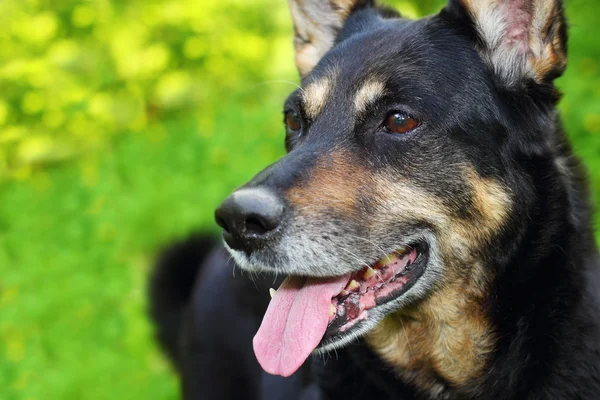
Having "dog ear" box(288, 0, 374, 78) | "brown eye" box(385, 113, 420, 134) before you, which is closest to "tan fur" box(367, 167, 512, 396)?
"brown eye" box(385, 113, 420, 134)

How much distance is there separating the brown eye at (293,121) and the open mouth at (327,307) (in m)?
0.80

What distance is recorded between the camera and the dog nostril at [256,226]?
2725 mm

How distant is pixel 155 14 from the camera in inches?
443

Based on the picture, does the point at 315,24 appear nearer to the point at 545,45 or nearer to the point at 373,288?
the point at 545,45

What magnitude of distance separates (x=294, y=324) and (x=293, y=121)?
3.52 ft

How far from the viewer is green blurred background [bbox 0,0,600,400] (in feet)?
20.6

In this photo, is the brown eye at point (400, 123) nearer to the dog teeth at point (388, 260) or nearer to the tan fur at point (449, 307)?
the tan fur at point (449, 307)

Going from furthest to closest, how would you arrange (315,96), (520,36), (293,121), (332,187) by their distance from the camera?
(293,121) < (315,96) < (520,36) < (332,187)

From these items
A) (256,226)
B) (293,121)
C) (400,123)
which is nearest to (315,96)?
(293,121)

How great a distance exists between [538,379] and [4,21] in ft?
34.4

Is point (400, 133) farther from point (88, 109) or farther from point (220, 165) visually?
point (88, 109)

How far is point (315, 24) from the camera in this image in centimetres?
393

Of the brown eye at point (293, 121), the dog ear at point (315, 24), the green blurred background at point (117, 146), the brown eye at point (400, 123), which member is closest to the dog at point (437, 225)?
the brown eye at point (400, 123)

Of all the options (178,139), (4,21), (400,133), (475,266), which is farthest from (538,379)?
(4,21)
